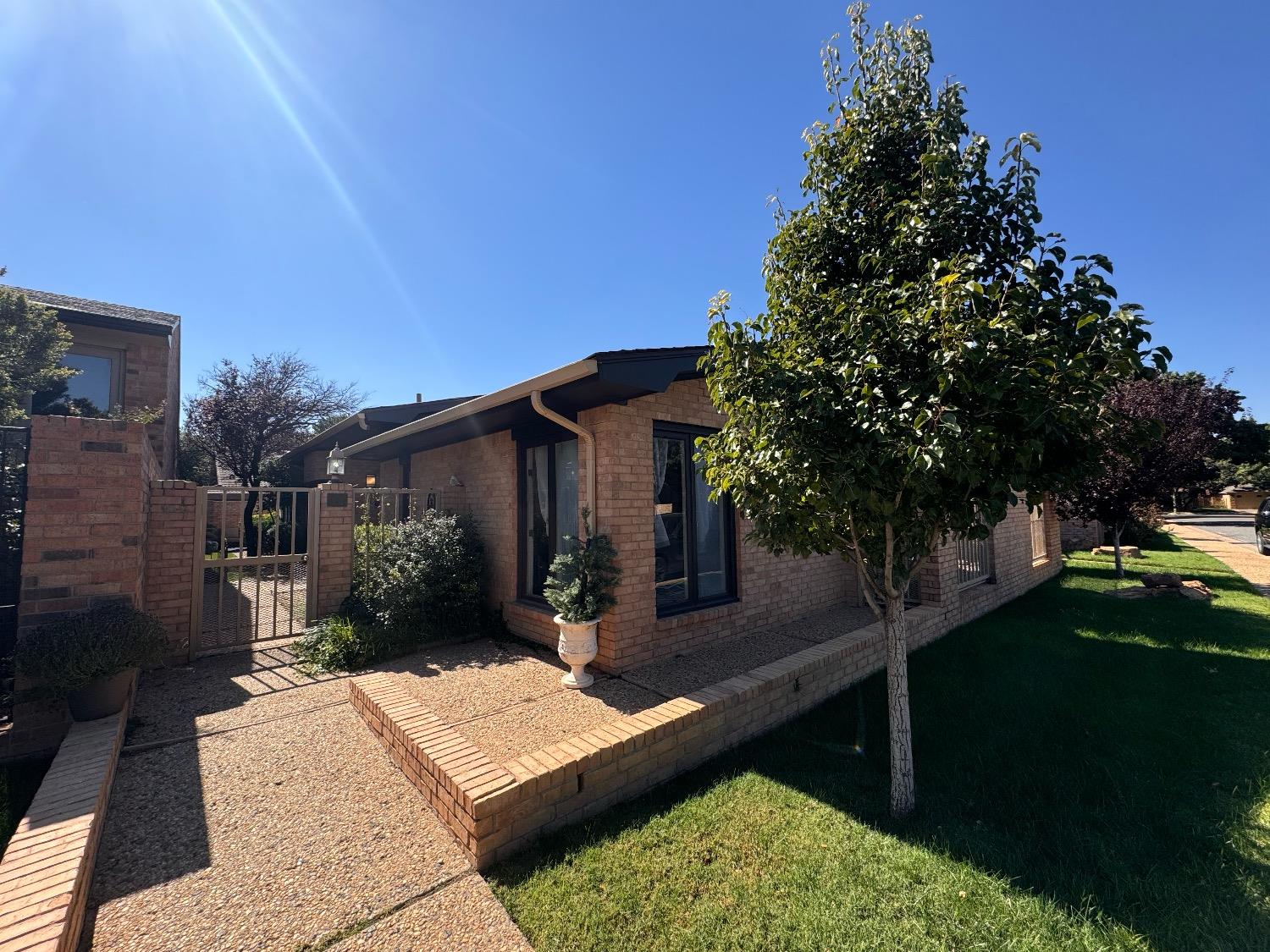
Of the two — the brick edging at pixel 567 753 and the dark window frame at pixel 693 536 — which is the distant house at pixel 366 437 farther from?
the brick edging at pixel 567 753

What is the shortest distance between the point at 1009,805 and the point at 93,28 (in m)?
10.6

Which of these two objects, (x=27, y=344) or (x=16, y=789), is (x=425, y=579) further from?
(x=27, y=344)

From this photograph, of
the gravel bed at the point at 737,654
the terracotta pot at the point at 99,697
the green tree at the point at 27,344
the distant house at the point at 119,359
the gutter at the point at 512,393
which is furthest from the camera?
the distant house at the point at 119,359

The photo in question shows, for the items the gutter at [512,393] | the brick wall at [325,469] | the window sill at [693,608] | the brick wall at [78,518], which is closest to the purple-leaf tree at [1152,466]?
the window sill at [693,608]

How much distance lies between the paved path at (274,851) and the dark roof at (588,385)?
3291mm

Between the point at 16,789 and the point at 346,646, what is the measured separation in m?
2.66

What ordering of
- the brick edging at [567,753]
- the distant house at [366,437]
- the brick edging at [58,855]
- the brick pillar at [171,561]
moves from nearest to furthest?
the brick edging at [58,855]
the brick edging at [567,753]
the brick pillar at [171,561]
the distant house at [366,437]

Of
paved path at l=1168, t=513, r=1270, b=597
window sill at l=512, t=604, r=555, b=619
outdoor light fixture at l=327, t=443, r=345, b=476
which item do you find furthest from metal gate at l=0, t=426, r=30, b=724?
paved path at l=1168, t=513, r=1270, b=597

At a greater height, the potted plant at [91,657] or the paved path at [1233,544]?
the potted plant at [91,657]

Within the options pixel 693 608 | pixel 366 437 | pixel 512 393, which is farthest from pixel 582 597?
pixel 366 437

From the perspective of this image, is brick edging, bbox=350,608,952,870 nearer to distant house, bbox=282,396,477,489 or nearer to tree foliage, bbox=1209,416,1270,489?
distant house, bbox=282,396,477,489

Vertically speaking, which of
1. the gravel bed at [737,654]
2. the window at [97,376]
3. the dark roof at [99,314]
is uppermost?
the dark roof at [99,314]

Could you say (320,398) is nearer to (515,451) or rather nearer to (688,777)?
(515,451)

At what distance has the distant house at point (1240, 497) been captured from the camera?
130ft
